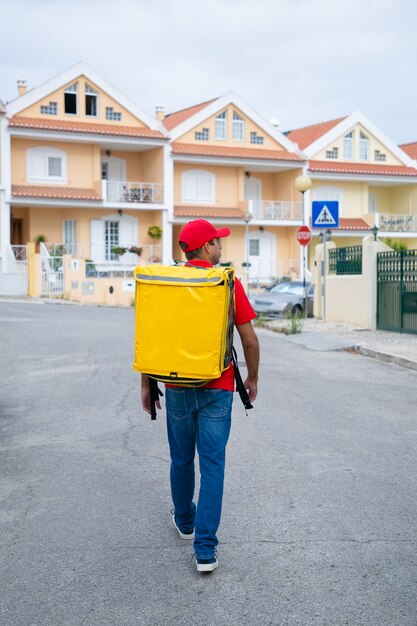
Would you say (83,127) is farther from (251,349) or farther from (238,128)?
(251,349)

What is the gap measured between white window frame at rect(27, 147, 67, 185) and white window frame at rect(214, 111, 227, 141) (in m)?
8.31

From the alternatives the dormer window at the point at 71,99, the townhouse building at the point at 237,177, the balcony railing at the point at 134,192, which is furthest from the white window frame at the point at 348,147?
the dormer window at the point at 71,99

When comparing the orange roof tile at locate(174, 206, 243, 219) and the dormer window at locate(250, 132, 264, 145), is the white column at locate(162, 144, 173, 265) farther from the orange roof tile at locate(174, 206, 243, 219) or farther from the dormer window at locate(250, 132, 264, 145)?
the dormer window at locate(250, 132, 264, 145)

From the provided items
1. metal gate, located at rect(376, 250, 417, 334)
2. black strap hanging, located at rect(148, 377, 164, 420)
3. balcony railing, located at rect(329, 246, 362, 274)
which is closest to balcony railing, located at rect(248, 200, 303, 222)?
balcony railing, located at rect(329, 246, 362, 274)

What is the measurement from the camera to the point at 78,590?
4617 mm

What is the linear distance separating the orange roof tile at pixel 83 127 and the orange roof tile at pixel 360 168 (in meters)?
9.28

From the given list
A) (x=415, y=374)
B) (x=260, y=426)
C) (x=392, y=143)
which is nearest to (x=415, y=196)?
(x=392, y=143)

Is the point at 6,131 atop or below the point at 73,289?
atop

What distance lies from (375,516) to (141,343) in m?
2.16

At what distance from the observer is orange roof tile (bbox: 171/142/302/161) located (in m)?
43.3

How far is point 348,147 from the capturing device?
48.7 meters

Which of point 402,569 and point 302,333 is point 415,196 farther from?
point 402,569

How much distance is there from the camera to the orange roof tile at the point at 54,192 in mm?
39250

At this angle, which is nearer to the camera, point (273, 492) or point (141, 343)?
point (141, 343)
